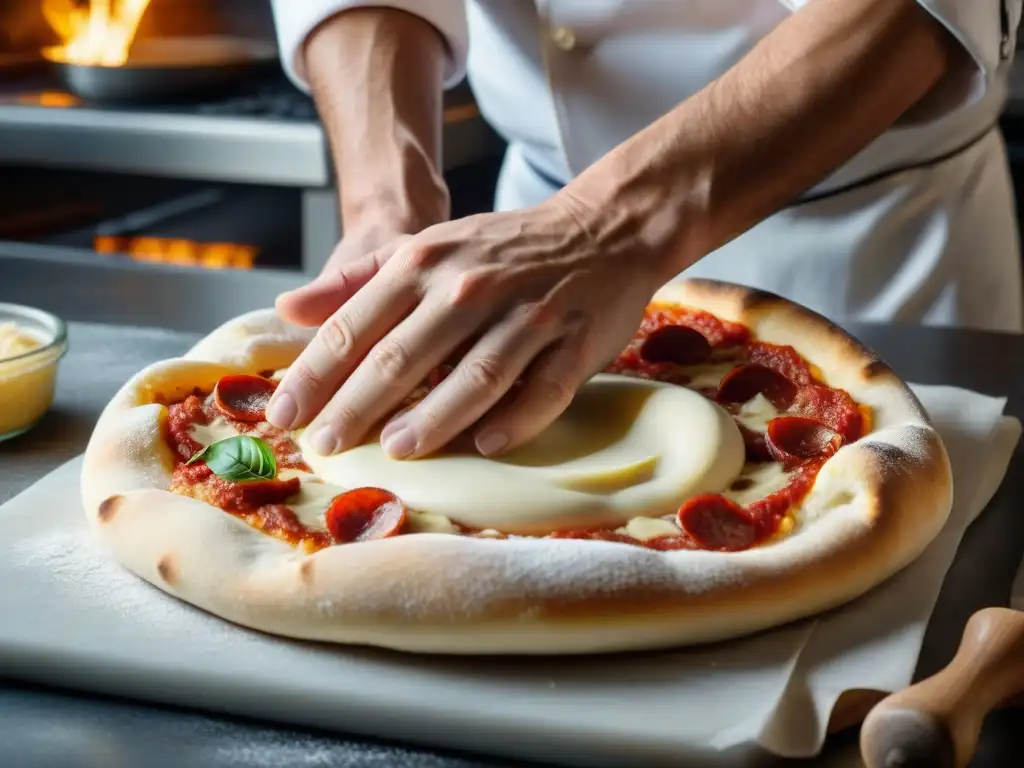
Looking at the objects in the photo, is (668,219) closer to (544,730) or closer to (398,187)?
(398,187)

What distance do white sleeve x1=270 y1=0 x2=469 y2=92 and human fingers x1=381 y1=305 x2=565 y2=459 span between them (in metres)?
0.69

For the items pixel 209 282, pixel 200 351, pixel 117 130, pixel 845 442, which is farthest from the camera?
pixel 117 130

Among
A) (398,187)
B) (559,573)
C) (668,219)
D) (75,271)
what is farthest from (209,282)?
(559,573)

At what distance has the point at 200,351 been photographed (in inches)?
48.3

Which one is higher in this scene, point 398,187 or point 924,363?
point 398,187

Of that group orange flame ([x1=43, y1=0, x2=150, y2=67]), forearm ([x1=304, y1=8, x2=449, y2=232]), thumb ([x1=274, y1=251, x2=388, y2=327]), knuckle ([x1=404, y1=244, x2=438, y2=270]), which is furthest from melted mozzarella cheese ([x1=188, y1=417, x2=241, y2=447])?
orange flame ([x1=43, y1=0, x2=150, y2=67])

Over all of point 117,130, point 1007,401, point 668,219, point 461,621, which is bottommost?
point 117,130

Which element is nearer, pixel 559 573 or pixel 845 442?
pixel 559 573

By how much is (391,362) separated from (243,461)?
0.13 metres

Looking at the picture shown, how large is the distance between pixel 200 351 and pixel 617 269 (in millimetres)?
418

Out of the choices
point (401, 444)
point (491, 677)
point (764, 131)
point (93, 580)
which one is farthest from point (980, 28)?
point (93, 580)

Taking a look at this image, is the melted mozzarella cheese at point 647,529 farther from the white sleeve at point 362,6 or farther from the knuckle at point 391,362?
the white sleeve at point 362,6

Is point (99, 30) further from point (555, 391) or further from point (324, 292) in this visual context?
point (555, 391)

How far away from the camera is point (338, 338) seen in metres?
1.01
